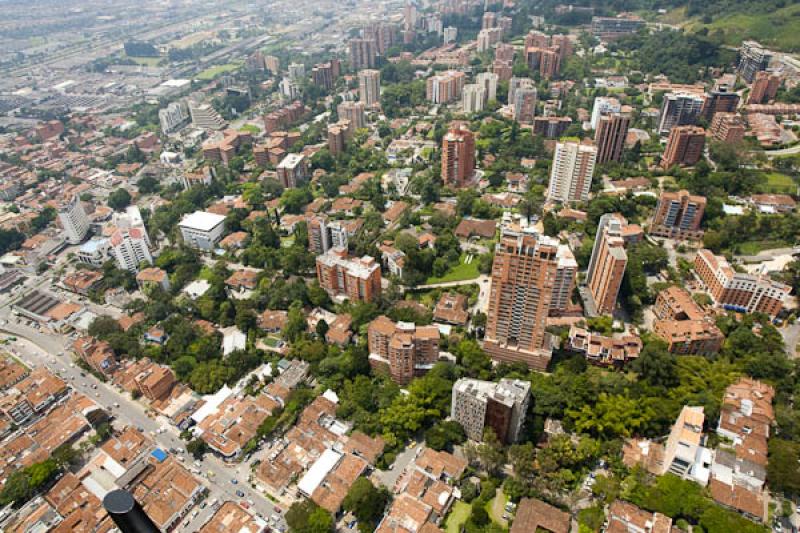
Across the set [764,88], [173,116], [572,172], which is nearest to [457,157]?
[572,172]

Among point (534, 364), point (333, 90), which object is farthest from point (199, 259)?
point (333, 90)

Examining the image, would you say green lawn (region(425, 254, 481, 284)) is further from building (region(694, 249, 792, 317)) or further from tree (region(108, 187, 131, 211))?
tree (region(108, 187, 131, 211))

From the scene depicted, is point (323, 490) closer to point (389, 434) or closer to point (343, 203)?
point (389, 434)

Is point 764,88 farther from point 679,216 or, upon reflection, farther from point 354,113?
point 354,113

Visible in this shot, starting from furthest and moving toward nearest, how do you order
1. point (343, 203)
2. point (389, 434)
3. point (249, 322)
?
point (343, 203), point (249, 322), point (389, 434)

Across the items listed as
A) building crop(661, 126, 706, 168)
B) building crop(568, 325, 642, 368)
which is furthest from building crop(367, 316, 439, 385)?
building crop(661, 126, 706, 168)

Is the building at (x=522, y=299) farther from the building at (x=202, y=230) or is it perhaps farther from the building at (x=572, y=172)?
the building at (x=202, y=230)
